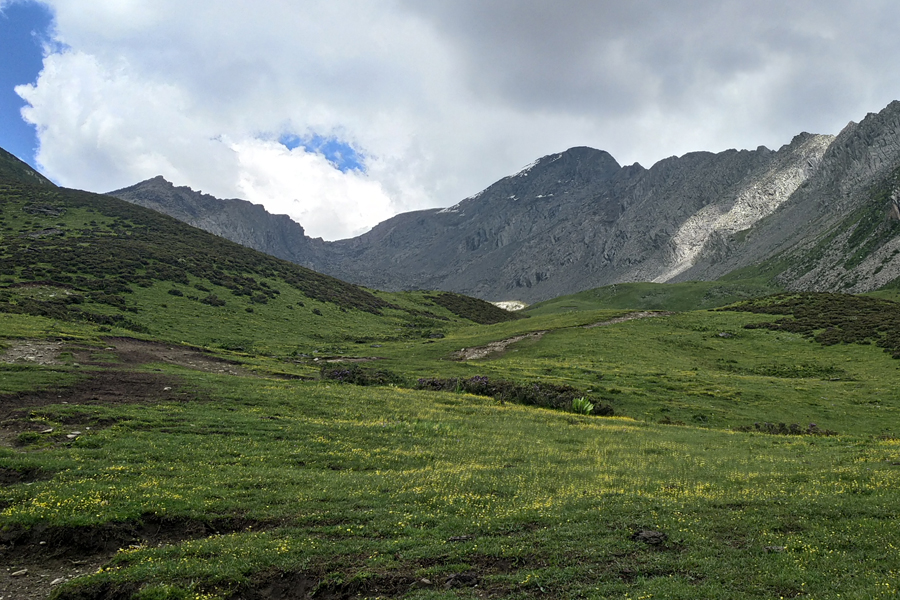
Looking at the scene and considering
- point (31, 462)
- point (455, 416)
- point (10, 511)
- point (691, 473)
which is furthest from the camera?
point (455, 416)

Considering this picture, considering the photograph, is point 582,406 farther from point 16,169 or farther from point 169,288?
point 16,169

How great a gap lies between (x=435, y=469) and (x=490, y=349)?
48.8m

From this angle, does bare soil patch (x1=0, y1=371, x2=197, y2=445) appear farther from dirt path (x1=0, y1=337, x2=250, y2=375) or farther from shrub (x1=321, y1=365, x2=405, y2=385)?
shrub (x1=321, y1=365, x2=405, y2=385)

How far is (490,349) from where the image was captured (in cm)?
6969

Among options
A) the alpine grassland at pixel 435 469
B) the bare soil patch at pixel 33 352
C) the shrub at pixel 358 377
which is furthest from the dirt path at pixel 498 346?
the bare soil patch at pixel 33 352

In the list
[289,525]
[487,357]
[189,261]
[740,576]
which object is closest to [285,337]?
[487,357]

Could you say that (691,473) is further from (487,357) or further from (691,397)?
(487,357)

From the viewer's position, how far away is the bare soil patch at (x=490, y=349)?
65.9 meters

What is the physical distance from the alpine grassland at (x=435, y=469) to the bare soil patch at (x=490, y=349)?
15.4 ft

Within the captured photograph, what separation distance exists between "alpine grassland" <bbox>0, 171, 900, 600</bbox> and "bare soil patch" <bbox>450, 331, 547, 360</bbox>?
4.70 metres

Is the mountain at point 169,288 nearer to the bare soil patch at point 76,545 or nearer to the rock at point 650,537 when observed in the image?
the bare soil patch at point 76,545

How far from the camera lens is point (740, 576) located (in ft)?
36.5

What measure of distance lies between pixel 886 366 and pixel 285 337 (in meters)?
74.1

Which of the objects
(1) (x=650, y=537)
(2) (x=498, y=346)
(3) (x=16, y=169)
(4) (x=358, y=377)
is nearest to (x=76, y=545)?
(1) (x=650, y=537)
